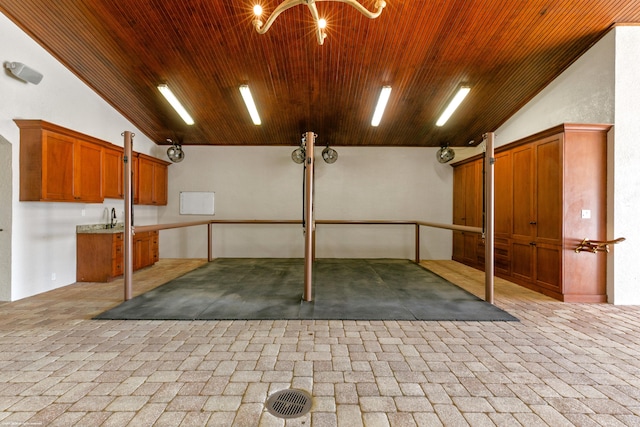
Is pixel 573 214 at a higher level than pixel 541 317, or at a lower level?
higher

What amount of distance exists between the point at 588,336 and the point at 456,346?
145 cm

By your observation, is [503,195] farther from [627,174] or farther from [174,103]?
[174,103]

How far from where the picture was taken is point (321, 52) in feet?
14.0

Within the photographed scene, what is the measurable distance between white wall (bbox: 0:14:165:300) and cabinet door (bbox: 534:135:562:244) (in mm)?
7608

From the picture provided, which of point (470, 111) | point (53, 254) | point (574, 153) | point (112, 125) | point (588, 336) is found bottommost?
point (588, 336)

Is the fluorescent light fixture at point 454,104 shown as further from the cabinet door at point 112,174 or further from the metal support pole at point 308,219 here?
the cabinet door at point 112,174

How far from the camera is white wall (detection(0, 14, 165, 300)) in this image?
3.85m

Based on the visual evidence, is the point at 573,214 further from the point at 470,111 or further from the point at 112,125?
the point at 112,125

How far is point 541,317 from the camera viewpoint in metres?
3.30

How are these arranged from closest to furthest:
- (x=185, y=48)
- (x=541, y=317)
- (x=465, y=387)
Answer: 1. (x=465, y=387)
2. (x=541, y=317)
3. (x=185, y=48)

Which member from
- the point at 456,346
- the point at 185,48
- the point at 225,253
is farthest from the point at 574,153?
the point at 225,253

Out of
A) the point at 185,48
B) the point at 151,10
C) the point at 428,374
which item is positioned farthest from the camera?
the point at 185,48

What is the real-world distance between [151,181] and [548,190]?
304 inches

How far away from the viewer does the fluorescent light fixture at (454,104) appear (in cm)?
498
